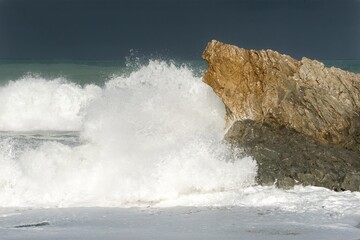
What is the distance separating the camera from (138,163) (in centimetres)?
929

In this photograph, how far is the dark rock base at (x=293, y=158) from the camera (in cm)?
902

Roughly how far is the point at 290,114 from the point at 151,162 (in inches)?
84.7

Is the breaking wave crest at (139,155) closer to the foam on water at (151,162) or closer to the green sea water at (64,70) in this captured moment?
the foam on water at (151,162)

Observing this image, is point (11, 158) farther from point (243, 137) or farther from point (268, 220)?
point (268, 220)

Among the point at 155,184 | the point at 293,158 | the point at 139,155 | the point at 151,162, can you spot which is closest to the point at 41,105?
the point at 139,155

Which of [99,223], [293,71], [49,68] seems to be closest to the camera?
[99,223]

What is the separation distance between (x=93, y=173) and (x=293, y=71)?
3.42 meters

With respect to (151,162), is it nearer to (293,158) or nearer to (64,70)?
(293,158)

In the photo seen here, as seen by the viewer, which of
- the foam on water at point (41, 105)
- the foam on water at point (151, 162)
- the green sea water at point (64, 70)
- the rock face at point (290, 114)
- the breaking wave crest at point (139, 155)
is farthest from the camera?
the green sea water at point (64, 70)

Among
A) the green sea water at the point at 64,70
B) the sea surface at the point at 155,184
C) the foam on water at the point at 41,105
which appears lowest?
the sea surface at the point at 155,184

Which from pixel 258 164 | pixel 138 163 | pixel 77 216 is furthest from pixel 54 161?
pixel 258 164

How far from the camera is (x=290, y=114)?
32.5ft

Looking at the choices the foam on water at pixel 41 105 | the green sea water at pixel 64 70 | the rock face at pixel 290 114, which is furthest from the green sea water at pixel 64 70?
the rock face at pixel 290 114

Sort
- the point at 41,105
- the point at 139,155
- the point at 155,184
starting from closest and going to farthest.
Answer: the point at 155,184, the point at 139,155, the point at 41,105
